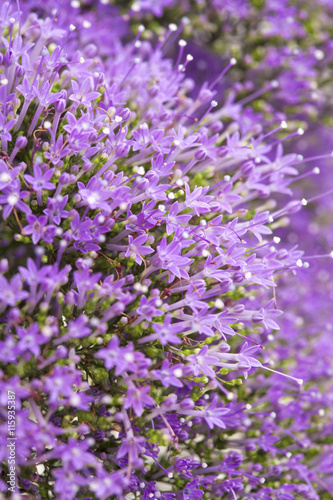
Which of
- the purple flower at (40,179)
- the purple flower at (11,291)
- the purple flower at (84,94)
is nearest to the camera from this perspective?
the purple flower at (11,291)

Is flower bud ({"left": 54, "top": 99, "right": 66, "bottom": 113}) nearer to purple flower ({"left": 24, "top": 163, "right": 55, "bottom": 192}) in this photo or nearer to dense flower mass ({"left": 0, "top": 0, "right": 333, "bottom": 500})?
dense flower mass ({"left": 0, "top": 0, "right": 333, "bottom": 500})

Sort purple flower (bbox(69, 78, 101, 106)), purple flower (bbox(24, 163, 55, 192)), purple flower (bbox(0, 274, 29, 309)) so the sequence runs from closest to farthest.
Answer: purple flower (bbox(0, 274, 29, 309)) → purple flower (bbox(24, 163, 55, 192)) → purple flower (bbox(69, 78, 101, 106))

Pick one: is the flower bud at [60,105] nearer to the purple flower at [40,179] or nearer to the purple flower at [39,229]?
the purple flower at [40,179]

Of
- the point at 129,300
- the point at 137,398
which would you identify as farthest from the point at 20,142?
the point at 137,398

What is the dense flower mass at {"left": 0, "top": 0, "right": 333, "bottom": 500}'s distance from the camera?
118 centimetres

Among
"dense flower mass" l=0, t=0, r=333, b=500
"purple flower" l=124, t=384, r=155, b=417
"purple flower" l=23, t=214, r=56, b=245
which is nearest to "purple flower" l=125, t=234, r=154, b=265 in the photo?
"dense flower mass" l=0, t=0, r=333, b=500

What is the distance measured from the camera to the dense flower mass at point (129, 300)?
3.86 ft

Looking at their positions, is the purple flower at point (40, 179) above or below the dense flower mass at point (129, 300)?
above

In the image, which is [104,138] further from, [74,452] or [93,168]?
[74,452]

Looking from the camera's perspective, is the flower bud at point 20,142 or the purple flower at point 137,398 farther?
the flower bud at point 20,142

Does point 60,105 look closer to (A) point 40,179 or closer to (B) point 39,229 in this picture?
(A) point 40,179

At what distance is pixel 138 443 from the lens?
125cm

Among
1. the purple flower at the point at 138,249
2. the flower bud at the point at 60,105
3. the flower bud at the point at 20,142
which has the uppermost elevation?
the flower bud at the point at 60,105

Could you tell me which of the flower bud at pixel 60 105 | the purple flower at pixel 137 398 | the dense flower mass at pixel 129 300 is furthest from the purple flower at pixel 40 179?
the purple flower at pixel 137 398
